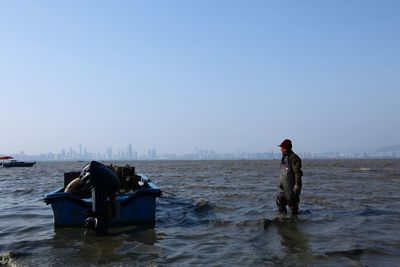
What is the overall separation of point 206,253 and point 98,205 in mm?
2474

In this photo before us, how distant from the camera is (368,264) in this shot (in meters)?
6.99

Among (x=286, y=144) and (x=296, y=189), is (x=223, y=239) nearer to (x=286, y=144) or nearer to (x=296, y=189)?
(x=296, y=189)

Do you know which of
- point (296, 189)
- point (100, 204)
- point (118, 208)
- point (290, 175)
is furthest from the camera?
point (290, 175)

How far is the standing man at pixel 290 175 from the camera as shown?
1111 cm

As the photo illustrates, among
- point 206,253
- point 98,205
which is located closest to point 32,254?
point 98,205

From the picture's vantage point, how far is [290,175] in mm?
11266

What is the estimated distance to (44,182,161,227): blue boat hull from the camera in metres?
10.1

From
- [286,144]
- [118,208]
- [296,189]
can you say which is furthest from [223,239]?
[286,144]

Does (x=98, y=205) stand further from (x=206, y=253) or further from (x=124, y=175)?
(x=124, y=175)

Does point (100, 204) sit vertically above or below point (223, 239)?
above

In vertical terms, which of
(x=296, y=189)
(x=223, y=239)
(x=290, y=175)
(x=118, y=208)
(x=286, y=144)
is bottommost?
(x=223, y=239)

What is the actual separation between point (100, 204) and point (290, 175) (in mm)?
5207

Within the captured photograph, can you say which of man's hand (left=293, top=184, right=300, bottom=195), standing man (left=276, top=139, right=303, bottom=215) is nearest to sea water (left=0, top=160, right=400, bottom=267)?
standing man (left=276, top=139, right=303, bottom=215)

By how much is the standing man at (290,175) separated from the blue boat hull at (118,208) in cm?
345
